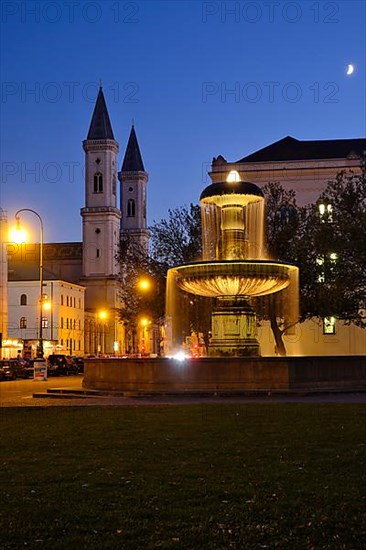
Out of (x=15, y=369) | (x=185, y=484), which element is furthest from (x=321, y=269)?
(x=185, y=484)

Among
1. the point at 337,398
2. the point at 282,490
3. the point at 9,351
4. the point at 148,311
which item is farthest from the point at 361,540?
the point at 9,351

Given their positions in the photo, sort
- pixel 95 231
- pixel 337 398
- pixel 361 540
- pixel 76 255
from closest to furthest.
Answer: pixel 361 540 → pixel 337 398 → pixel 95 231 → pixel 76 255

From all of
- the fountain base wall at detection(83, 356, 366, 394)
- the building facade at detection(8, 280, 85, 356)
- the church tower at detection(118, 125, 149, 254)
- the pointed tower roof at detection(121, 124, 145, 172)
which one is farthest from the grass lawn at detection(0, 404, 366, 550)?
Answer: the pointed tower roof at detection(121, 124, 145, 172)

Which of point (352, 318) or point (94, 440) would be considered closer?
point (94, 440)

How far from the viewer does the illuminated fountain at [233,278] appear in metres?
24.2

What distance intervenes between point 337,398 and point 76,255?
133 meters

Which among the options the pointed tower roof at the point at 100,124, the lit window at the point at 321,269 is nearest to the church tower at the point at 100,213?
the pointed tower roof at the point at 100,124

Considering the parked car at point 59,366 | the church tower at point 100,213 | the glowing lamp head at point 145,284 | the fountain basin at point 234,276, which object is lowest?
the parked car at point 59,366

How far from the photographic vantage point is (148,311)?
158 ft

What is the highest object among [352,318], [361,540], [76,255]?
[76,255]

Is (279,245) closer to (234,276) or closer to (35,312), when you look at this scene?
(234,276)

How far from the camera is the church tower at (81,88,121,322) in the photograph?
447 ft

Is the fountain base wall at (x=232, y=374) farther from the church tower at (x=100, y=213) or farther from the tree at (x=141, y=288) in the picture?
the church tower at (x=100, y=213)

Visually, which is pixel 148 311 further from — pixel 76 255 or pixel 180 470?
pixel 76 255
